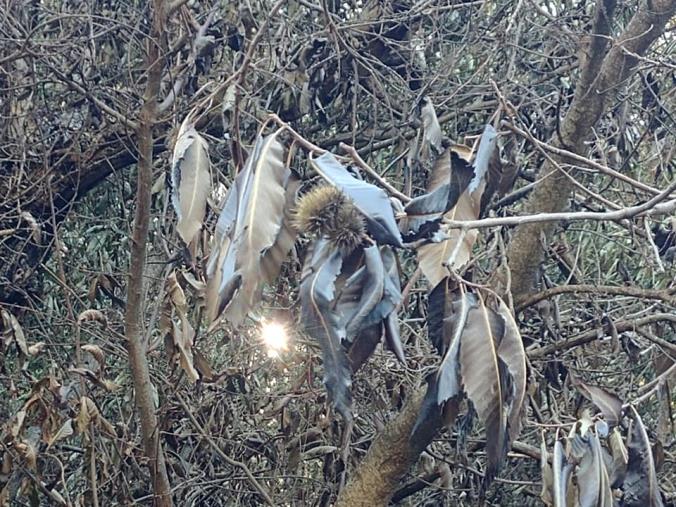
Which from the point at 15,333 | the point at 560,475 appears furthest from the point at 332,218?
the point at 15,333

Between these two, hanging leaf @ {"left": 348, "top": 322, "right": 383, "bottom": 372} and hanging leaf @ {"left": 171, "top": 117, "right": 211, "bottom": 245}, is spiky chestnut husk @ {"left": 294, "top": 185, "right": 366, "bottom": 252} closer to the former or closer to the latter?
hanging leaf @ {"left": 348, "top": 322, "right": 383, "bottom": 372}

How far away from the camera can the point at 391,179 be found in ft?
11.6

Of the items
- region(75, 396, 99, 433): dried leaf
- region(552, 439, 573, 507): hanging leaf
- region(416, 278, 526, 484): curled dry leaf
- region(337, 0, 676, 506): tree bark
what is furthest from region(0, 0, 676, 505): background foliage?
region(416, 278, 526, 484): curled dry leaf

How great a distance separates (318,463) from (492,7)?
2.26 meters

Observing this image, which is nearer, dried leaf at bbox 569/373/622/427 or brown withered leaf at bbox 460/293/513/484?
brown withered leaf at bbox 460/293/513/484

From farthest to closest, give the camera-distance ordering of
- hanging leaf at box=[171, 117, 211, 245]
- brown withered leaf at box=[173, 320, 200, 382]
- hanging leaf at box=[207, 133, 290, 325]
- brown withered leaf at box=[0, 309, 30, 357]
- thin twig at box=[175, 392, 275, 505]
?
thin twig at box=[175, 392, 275, 505] < brown withered leaf at box=[0, 309, 30, 357] < brown withered leaf at box=[173, 320, 200, 382] < hanging leaf at box=[171, 117, 211, 245] < hanging leaf at box=[207, 133, 290, 325]

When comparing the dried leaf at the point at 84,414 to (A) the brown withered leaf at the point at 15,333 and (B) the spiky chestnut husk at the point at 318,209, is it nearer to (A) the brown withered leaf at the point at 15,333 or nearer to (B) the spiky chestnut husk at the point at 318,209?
(A) the brown withered leaf at the point at 15,333

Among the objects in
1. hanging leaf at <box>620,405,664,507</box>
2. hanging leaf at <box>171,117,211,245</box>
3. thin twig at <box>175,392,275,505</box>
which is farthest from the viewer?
thin twig at <box>175,392,275,505</box>

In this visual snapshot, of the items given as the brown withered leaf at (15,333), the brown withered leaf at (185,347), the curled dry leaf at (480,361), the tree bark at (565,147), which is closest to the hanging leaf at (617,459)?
Answer: the curled dry leaf at (480,361)

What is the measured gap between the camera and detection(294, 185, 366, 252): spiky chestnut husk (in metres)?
1.27

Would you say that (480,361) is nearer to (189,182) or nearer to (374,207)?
(374,207)

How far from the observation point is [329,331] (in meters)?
1.21

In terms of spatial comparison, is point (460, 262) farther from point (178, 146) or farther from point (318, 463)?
point (318, 463)

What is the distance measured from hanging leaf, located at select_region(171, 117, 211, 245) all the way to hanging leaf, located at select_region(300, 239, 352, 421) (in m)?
0.31
